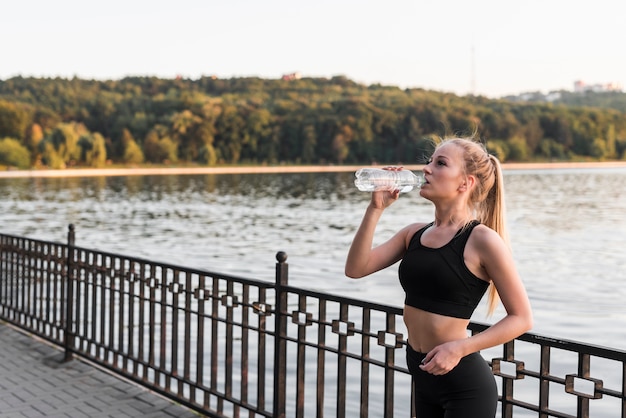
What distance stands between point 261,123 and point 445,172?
14343 centimetres

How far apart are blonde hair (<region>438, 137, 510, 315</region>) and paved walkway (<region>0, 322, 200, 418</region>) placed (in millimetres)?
3632

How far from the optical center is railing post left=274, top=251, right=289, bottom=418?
16.8 feet

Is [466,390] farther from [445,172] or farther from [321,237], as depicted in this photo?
[321,237]

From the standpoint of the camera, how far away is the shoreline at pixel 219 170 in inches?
5069

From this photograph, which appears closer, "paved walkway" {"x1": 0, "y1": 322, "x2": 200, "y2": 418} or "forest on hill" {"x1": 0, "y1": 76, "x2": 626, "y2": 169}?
"paved walkway" {"x1": 0, "y1": 322, "x2": 200, "y2": 418}

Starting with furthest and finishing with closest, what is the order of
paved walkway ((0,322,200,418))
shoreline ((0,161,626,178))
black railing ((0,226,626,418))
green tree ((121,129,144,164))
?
1. green tree ((121,129,144,164))
2. shoreline ((0,161,626,178))
3. paved walkway ((0,322,200,418))
4. black railing ((0,226,626,418))

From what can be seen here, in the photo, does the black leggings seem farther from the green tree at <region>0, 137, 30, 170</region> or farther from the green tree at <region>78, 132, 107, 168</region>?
the green tree at <region>0, 137, 30, 170</region>

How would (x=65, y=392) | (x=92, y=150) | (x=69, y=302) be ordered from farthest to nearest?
1. (x=92, y=150)
2. (x=69, y=302)
3. (x=65, y=392)

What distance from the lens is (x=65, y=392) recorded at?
21.6ft

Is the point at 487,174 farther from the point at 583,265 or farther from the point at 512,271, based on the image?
the point at 583,265

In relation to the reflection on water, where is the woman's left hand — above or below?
above

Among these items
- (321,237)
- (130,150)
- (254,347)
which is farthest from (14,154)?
(254,347)

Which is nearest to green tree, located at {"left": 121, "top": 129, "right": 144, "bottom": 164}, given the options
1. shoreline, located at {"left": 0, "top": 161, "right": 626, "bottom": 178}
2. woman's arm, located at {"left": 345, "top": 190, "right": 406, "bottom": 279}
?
shoreline, located at {"left": 0, "top": 161, "right": 626, "bottom": 178}

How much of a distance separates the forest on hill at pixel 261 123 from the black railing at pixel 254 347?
124802 mm
